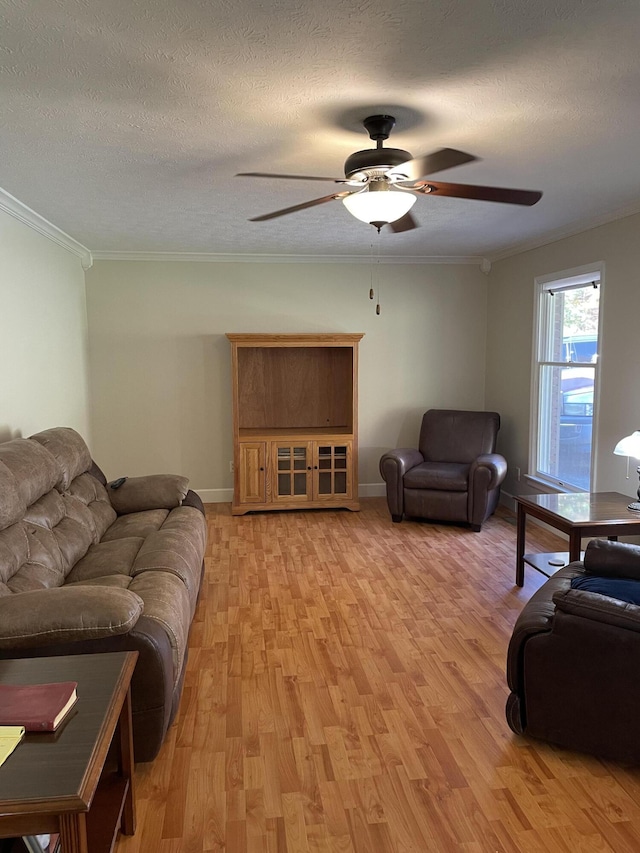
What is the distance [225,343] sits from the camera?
20.0ft

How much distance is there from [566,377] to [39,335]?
3.98 metres

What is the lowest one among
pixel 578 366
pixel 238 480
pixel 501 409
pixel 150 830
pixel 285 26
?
pixel 150 830

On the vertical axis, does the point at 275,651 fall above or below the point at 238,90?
below

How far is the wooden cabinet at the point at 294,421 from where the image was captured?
5.77 meters

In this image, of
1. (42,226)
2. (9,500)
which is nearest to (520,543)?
(9,500)

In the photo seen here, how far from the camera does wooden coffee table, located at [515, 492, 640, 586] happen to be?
352cm

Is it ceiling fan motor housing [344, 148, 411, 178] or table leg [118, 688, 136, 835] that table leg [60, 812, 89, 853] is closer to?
table leg [118, 688, 136, 835]

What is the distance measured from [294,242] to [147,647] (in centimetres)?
388

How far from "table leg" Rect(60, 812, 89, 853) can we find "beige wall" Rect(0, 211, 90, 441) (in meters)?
2.78

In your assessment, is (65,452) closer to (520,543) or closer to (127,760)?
(127,760)

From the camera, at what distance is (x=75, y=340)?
5.45m

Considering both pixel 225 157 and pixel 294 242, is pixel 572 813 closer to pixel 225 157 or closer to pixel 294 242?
pixel 225 157

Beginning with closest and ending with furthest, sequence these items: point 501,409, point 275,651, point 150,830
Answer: point 150,830
point 275,651
point 501,409

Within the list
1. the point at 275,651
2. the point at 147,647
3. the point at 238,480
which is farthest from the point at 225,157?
the point at 238,480
